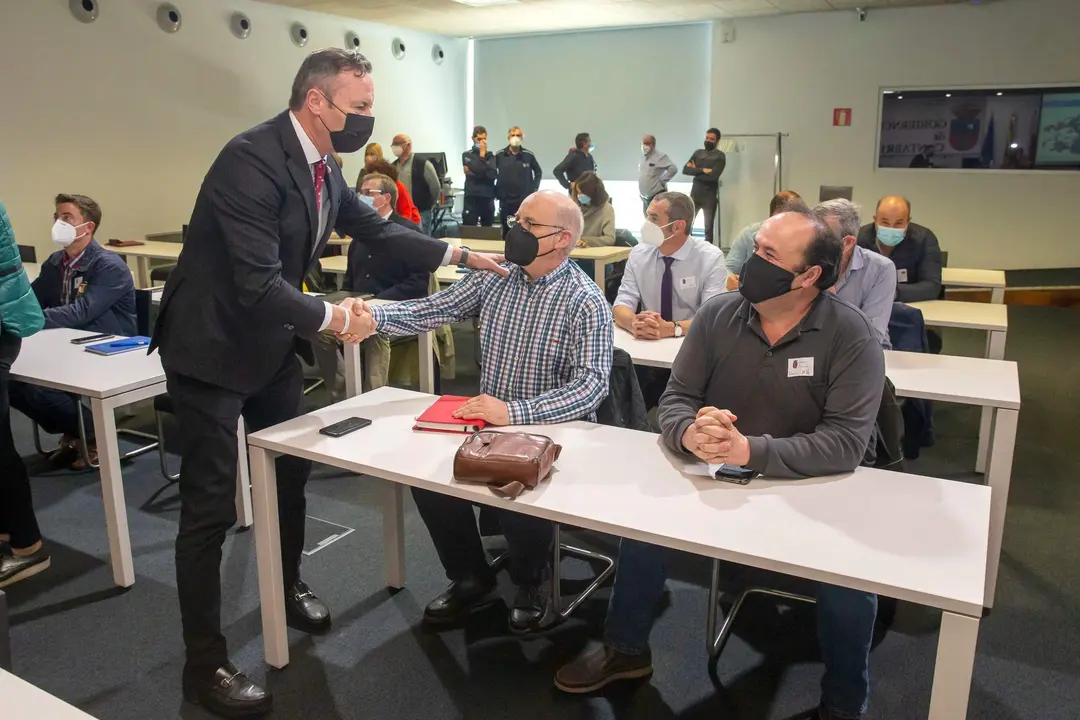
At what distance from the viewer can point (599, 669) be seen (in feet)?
6.81

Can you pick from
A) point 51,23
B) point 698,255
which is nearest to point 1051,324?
point 698,255

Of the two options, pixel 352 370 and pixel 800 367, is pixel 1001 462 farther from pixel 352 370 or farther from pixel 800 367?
pixel 352 370

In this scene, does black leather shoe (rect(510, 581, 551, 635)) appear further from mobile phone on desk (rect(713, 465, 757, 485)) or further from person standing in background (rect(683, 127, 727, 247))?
person standing in background (rect(683, 127, 727, 247))

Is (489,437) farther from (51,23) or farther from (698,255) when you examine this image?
(51,23)

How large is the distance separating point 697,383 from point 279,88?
8268 millimetres

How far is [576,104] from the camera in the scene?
10.9m

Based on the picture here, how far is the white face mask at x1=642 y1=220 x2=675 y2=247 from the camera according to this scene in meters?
3.25

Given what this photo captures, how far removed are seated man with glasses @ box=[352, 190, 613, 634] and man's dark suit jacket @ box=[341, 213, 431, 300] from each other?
5.31 ft

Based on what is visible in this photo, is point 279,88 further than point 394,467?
Yes

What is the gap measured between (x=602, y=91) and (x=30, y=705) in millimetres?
10515

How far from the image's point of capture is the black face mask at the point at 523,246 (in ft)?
7.22

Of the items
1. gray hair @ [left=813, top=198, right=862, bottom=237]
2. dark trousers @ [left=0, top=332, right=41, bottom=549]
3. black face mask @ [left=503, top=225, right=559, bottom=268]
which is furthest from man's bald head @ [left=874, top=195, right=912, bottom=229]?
dark trousers @ [left=0, top=332, right=41, bottom=549]

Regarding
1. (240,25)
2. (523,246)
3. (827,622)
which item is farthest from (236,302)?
(240,25)

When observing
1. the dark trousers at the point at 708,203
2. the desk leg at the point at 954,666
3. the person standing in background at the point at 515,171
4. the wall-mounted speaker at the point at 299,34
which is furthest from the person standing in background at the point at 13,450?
the dark trousers at the point at 708,203
